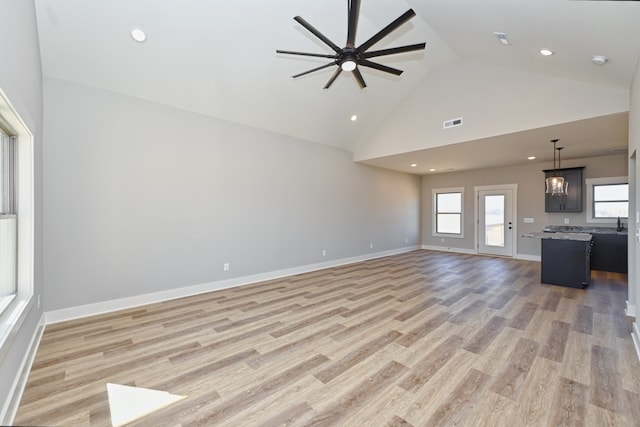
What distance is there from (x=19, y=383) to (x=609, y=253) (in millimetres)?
9278

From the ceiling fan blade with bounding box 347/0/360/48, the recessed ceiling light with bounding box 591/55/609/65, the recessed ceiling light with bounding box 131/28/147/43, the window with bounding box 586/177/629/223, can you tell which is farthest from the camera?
the window with bounding box 586/177/629/223

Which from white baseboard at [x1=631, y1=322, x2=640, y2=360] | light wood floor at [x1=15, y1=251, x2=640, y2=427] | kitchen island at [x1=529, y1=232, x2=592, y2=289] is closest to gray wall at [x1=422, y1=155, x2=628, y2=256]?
kitchen island at [x1=529, y1=232, x2=592, y2=289]

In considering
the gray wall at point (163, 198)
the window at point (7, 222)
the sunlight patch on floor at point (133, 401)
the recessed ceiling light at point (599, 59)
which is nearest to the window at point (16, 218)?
the window at point (7, 222)

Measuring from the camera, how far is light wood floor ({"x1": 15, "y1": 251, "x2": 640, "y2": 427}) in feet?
6.13

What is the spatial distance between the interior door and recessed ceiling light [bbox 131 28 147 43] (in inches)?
347

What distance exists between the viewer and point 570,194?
6.78 m

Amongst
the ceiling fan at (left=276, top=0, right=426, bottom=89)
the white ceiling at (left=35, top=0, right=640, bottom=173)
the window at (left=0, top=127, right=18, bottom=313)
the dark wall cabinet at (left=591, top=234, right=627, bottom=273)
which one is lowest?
the dark wall cabinet at (left=591, top=234, right=627, bottom=273)

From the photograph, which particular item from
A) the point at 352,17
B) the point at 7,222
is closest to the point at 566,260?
the point at 352,17

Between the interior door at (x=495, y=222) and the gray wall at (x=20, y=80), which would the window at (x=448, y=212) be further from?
the gray wall at (x=20, y=80)

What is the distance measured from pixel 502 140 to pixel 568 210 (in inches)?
134

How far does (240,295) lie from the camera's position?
4.44 m

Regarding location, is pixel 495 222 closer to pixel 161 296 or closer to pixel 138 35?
pixel 161 296

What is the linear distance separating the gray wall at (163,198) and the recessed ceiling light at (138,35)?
90 centimetres

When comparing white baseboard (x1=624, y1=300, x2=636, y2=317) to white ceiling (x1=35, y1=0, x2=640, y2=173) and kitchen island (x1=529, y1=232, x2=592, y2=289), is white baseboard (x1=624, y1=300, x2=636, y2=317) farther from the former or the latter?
white ceiling (x1=35, y1=0, x2=640, y2=173)
